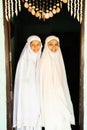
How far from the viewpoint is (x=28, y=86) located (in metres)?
1.91

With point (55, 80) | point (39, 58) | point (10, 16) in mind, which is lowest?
point (55, 80)

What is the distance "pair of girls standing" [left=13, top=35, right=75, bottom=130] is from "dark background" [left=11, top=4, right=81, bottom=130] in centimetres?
5

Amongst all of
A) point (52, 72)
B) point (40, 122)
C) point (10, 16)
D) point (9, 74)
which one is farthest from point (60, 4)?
point (40, 122)

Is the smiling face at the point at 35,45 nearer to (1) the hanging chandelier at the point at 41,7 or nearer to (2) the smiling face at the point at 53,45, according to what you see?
(2) the smiling face at the point at 53,45

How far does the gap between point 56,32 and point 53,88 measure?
0.41m

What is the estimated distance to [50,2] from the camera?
72.7 inches

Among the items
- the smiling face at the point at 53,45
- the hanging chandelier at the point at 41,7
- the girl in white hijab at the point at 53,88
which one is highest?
the hanging chandelier at the point at 41,7

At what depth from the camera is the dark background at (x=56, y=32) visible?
189 cm

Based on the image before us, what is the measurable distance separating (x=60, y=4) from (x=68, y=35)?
0.75ft

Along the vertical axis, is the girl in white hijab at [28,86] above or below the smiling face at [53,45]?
below

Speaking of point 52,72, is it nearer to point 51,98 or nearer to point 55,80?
point 55,80

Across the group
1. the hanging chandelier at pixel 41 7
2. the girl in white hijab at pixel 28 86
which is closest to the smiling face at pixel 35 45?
the girl in white hijab at pixel 28 86

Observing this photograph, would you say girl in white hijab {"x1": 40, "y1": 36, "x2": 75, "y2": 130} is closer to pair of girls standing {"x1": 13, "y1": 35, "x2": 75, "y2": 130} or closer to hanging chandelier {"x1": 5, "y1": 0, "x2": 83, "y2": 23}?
pair of girls standing {"x1": 13, "y1": 35, "x2": 75, "y2": 130}

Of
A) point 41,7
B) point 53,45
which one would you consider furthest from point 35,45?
point 41,7
